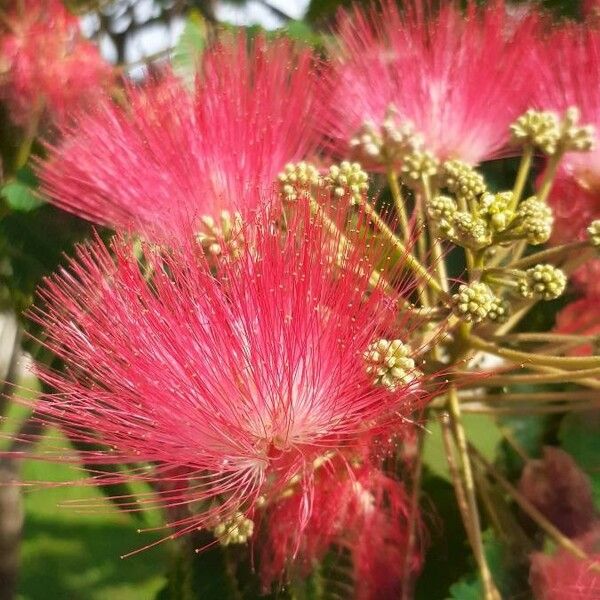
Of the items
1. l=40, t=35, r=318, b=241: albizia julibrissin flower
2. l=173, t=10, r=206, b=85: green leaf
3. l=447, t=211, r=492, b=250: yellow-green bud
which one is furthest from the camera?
l=173, t=10, r=206, b=85: green leaf

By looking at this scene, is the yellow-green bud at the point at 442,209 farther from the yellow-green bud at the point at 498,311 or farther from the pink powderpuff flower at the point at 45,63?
the pink powderpuff flower at the point at 45,63

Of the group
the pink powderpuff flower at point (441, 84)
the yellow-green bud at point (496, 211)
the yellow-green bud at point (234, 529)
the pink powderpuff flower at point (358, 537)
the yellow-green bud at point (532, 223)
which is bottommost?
the pink powderpuff flower at point (358, 537)

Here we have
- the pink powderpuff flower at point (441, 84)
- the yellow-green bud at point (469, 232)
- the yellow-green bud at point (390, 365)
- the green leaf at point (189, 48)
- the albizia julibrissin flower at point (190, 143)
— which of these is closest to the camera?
the yellow-green bud at point (390, 365)

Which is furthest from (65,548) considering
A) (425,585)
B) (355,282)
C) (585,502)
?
(355,282)

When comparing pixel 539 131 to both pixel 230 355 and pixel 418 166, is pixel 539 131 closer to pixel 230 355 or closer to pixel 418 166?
pixel 418 166

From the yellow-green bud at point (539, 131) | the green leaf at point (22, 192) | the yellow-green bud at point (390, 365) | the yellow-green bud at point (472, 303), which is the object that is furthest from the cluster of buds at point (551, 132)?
the green leaf at point (22, 192)

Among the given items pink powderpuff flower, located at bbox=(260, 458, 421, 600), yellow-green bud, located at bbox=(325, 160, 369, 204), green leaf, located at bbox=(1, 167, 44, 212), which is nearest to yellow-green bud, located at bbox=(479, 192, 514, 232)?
yellow-green bud, located at bbox=(325, 160, 369, 204)

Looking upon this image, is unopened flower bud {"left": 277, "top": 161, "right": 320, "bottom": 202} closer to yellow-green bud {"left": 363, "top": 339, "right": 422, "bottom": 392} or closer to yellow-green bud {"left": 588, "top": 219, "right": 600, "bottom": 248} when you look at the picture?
yellow-green bud {"left": 363, "top": 339, "right": 422, "bottom": 392}
